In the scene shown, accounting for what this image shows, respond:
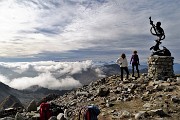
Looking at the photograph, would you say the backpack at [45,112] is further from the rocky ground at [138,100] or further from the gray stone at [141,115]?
the gray stone at [141,115]

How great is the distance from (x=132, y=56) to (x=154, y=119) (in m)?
12.7

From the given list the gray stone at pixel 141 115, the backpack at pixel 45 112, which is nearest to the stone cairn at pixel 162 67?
the gray stone at pixel 141 115

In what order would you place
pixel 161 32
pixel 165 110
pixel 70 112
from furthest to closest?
pixel 161 32
pixel 70 112
pixel 165 110

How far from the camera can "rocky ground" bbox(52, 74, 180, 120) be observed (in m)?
19.8

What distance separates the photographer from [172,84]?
26.1 metres

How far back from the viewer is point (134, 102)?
76.1 feet

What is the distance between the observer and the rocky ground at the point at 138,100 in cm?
1980

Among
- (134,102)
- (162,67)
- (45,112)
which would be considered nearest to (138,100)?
(134,102)

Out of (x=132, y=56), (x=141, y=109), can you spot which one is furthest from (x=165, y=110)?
(x=132, y=56)

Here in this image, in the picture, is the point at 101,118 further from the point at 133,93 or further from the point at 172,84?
the point at 172,84

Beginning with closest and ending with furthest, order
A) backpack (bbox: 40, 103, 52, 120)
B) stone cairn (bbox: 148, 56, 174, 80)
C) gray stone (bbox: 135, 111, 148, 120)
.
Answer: gray stone (bbox: 135, 111, 148, 120)
backpack (bbox: 40, 103, 52, 120)
stone cairn (bbox: 148, 56, 174, 80)

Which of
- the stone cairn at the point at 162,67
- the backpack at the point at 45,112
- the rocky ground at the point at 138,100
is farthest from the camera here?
the stone cairn at the point at 162,67

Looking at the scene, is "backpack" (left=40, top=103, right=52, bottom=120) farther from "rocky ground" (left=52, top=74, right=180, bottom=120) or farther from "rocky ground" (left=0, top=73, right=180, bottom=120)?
"rocky ground" (left=52, top=74, right=180, bottom=120)

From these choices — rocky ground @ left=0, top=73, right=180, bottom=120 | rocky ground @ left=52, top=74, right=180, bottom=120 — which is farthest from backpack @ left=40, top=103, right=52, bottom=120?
rocky ground @ left=52, top=74, right=180, bottom=120
